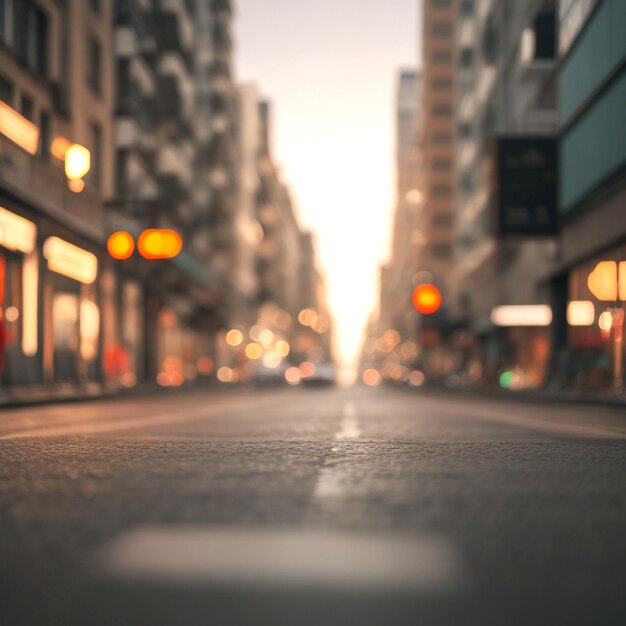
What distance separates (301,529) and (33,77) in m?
25.1

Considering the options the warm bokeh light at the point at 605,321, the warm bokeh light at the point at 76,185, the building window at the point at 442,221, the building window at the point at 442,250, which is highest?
the building window at the point at 442,221

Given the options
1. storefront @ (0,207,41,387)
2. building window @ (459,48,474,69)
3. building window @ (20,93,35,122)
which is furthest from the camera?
building window @ (459,48,474,69)

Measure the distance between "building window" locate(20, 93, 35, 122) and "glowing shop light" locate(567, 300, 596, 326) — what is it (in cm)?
1718

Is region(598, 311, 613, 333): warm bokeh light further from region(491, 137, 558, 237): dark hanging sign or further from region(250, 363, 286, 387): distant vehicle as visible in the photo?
region(250, 363, 286, 387): distant vehicle

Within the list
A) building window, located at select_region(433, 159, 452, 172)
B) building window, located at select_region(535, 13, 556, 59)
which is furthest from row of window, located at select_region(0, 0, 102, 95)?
building window, located at select_region(433, 159, 452, 172)

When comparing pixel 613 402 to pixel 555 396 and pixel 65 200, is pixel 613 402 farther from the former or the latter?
pixel 65 200

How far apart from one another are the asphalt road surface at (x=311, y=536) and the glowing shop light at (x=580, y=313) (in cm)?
2132

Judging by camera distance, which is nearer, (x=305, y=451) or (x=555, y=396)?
(x=305, y=451)

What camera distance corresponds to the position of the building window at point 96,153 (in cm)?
3412

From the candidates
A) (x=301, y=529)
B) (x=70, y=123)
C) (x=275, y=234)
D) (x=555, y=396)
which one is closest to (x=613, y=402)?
(x=555, y=396)

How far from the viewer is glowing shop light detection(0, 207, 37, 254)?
23500 millimetres

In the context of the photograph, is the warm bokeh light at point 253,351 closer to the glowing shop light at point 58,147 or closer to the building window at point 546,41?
the building window at point 546,41

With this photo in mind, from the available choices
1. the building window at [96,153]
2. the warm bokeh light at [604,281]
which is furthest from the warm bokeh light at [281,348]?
the warm bokeh light at [604,281]

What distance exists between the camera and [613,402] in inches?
786
